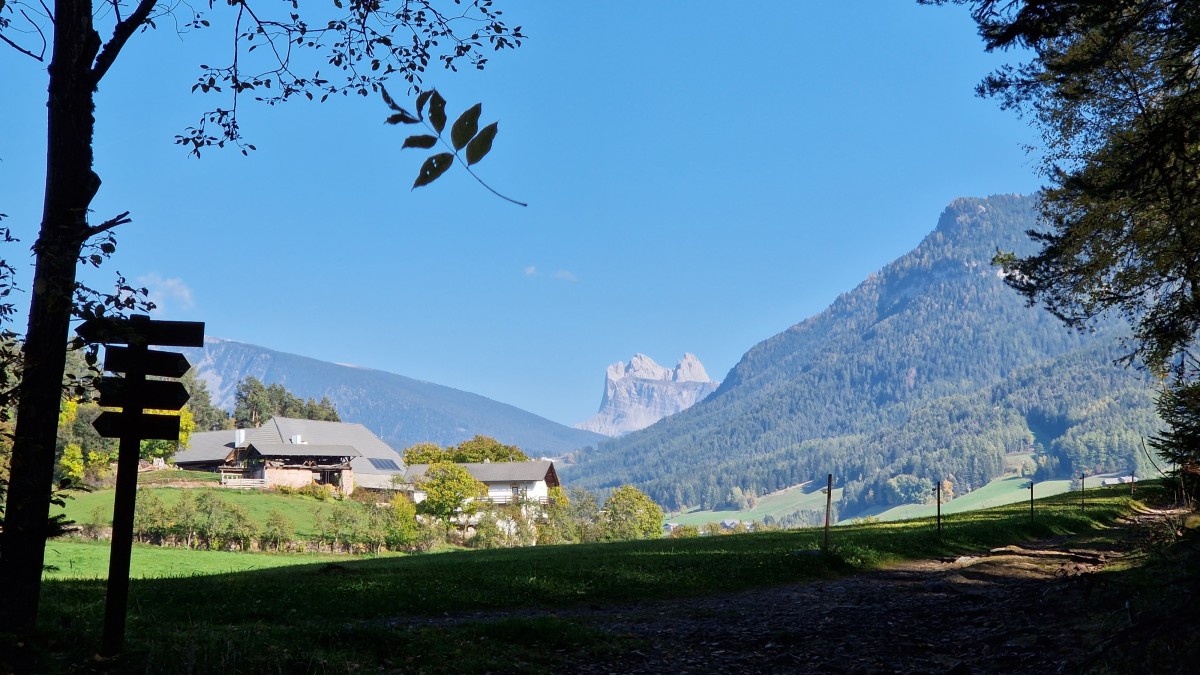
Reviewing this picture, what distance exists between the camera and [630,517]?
314 feet

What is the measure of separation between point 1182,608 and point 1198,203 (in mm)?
11339

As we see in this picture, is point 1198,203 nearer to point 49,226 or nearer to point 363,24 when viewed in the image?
point 363,24

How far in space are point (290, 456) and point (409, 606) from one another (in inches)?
4306

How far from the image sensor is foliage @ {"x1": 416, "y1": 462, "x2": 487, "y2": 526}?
88.8 m

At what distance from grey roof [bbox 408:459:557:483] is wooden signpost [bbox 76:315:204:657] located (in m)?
120

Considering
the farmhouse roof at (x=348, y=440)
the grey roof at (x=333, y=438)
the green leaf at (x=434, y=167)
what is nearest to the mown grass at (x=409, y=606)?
the green leaf at (x=434, y=167)

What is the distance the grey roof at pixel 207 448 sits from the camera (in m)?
126

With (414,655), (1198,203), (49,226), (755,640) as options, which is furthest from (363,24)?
(1198,203)

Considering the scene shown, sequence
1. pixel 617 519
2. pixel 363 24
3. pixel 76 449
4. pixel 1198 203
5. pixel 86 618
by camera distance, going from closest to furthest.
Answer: pixel 363 24 → pixel 86 618 → pixel 1198 203 → pixel 76 449 → pixel 617 519

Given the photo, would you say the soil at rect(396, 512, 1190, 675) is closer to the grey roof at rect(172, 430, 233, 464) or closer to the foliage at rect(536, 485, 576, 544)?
the foliage at rect(536, 485, 576, 544)

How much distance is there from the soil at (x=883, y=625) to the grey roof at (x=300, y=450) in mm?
108097

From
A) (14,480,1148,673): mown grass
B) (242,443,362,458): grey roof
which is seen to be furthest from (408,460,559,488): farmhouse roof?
(14,480,1148,673): mown grass

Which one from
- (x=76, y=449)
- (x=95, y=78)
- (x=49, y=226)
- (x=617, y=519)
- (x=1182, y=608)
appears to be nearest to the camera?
(x=1182, y=608)

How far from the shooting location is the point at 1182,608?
774 centimetres
